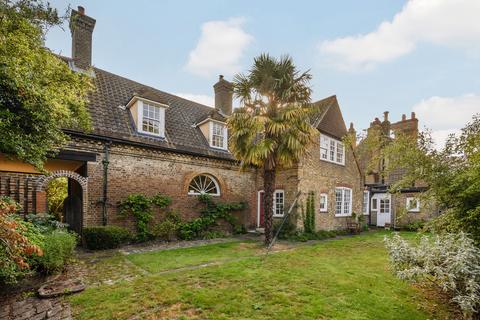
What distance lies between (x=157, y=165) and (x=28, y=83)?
7.72m

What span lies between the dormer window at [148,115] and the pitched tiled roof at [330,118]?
950cm

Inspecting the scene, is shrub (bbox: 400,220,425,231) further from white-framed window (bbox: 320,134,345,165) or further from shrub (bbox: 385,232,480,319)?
shrub (bbox: 385,232,480,319)

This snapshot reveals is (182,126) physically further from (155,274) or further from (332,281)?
(332,281)

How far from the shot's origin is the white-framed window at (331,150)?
16.0 m

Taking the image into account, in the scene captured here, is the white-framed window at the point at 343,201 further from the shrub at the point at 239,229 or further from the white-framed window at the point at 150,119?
the white-framed window at the point at 150,119

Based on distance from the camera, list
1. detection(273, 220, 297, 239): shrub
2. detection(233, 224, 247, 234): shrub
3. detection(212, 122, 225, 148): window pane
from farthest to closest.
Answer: detection(212, 122, 225, 148): window pane, detection(233, 224, 247, 234): shrub, detection(273, 220, 297, 239): shrub

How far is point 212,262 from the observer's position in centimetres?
812

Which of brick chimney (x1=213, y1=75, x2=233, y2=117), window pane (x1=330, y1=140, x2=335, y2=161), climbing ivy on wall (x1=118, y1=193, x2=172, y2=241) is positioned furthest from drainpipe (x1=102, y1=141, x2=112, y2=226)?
window pane (x1=330, y1=140, x2=335, y2=161)

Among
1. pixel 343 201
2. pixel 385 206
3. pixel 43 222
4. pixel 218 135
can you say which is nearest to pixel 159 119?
pixel 218 135

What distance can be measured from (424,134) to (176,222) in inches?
438

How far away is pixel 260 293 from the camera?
5.50m

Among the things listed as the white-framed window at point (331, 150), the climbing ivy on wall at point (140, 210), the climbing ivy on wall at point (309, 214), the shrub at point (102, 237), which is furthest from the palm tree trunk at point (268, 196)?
the shrub at point (102, 237)

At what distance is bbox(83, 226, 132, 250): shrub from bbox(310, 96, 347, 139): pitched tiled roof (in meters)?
12.6

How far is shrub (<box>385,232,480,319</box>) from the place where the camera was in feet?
14.1
